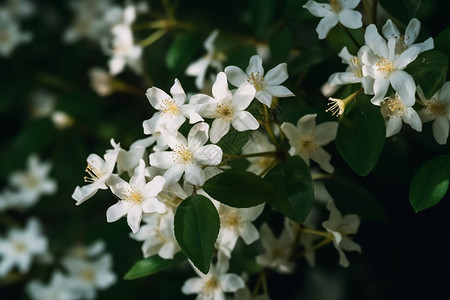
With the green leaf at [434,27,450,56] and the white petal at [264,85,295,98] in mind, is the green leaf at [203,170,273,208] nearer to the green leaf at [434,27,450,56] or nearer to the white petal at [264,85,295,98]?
the white petal at [264,85,295,98]

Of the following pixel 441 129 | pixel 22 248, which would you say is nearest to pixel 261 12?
pixel 441 129

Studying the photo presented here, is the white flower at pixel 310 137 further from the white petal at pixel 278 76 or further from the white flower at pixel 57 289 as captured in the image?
the white flower at pixel 57 289

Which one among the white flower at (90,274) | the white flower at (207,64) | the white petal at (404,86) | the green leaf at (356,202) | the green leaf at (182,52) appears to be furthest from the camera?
the white flower at (90,274)

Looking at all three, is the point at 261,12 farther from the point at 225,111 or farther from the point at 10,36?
the point at 10,36

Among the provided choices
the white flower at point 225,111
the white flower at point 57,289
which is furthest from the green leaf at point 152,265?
the white flower at point 57,289

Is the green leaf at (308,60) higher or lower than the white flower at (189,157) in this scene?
lower

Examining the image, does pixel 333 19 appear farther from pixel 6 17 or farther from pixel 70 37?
pixel 6 17
